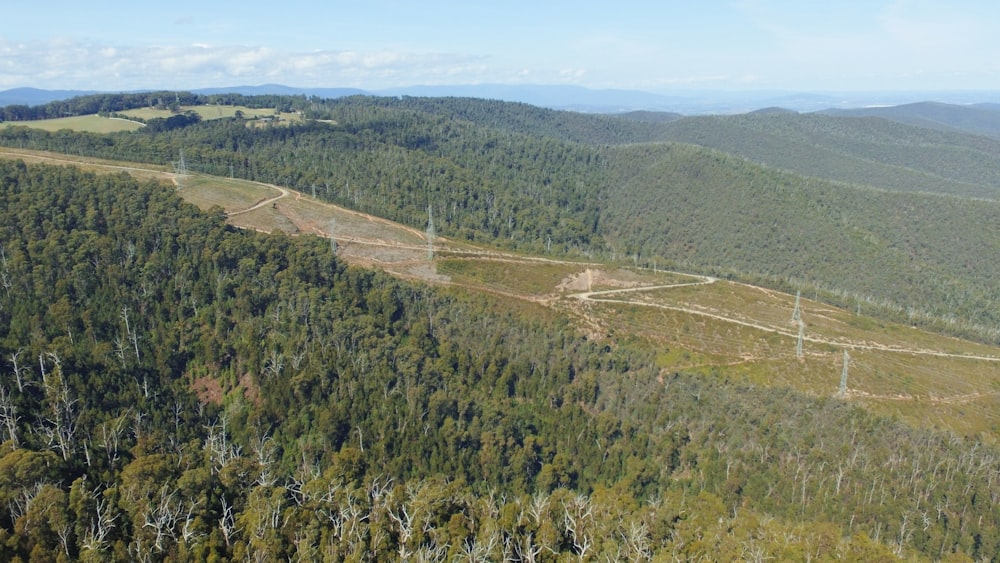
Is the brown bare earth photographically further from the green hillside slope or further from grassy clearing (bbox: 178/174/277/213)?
the green hillside slope

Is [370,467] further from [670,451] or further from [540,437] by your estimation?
[670,451]

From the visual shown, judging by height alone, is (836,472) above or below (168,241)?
below

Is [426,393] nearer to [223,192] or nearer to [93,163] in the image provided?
[223,192]

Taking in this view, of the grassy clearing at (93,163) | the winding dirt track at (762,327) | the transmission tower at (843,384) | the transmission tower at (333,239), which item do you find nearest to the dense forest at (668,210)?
the grassy clearing at (93,163)

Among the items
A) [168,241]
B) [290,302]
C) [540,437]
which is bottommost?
[540,437]

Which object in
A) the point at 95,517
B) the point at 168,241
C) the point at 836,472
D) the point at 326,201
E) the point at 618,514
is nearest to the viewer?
the point at 95,517

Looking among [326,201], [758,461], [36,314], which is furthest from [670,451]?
[326,201]

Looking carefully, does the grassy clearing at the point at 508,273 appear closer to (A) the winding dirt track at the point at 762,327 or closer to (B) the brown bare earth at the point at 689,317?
(B) the brown bare earth at the point at 689,317

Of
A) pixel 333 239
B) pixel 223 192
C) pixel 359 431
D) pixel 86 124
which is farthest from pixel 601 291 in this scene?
pixel 86 124
